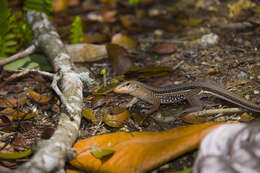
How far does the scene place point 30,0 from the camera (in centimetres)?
459

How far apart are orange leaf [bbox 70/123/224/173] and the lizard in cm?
77

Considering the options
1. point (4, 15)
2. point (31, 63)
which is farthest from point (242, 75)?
point (4, 15)

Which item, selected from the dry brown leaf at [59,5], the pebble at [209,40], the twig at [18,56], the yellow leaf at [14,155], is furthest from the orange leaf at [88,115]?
the dry brown leaf at [59,5]

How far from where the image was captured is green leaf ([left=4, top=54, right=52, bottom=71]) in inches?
174

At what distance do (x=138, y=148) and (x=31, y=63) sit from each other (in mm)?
2637

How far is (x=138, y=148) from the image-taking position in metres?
2.65

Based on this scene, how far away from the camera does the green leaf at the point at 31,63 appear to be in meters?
4.42

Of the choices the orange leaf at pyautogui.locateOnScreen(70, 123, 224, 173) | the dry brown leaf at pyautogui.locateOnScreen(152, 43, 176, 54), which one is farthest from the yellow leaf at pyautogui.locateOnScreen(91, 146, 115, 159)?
the dry brown leaf at pyautogui.locateOnScreen(152, 43, 176, 54)

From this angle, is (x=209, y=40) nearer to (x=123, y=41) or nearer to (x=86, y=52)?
(x=123, y=41)

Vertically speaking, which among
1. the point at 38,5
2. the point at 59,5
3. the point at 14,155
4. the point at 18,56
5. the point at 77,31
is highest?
the point at 38,5

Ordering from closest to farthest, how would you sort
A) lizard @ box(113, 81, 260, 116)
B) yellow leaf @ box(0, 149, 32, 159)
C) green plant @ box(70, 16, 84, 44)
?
yellow leaf @ box(0, 149, 32, 159) → lizard @ box(113, 81, 260, 116) → green plant @ box(70, 16, 84, 44)

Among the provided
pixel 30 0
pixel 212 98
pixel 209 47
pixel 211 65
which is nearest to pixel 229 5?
pixel 209 47

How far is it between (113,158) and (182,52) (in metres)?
2.67

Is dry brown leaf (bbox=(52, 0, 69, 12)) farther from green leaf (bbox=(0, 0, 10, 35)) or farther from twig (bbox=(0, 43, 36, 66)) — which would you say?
twig (bbox=(0, 43, 36, 66))
